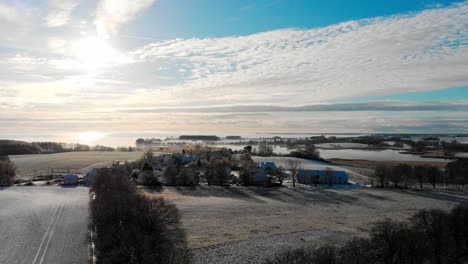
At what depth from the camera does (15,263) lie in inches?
788

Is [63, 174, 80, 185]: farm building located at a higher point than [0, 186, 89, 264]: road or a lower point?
higher

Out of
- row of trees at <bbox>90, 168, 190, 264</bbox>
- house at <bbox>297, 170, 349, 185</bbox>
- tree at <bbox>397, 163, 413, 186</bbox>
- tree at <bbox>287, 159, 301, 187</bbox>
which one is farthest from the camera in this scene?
house at <bbox>297, 170, 349, 185</bbox>

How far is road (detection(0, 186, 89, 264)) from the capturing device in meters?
21.0

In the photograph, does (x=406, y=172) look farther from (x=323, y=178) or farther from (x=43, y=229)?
(x=43, y=229)

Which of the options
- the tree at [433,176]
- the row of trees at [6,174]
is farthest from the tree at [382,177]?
the row of trees at [6,174]

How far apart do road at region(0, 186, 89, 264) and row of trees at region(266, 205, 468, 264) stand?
13.0 m

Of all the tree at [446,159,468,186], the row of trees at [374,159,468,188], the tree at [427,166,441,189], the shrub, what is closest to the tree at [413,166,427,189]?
the row of trees at [374,159,468,188]

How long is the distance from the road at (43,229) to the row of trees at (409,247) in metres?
13.0

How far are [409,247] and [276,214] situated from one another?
62.7 ft

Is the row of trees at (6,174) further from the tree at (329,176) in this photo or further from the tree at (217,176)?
the tree at (329,176)

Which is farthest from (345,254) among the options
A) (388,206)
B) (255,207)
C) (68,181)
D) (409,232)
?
(68,181)

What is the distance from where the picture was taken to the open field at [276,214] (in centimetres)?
2445

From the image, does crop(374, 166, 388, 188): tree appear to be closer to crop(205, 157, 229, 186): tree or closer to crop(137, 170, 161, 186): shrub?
crop(205, 157, 229, 186): tree

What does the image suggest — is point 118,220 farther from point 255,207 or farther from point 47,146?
point 47,146
